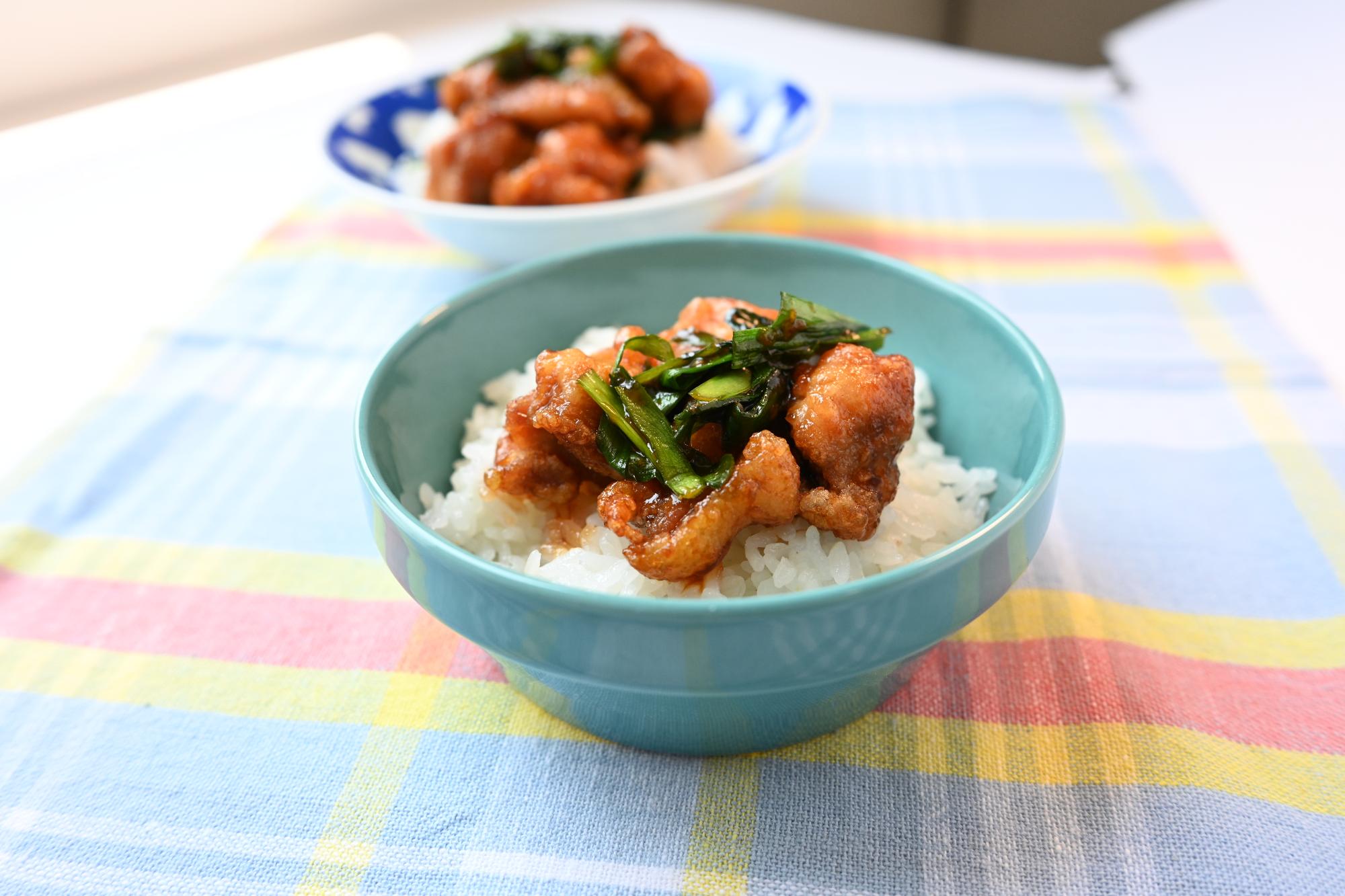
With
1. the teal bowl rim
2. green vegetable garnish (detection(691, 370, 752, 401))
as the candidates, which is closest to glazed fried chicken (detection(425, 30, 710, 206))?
the teal bowl rim

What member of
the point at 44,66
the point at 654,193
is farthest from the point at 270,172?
the point at 654,193

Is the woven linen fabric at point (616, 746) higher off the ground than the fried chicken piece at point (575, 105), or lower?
lower

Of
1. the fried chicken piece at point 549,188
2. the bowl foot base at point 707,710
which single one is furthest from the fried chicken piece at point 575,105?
the bowl foot base at point 707,710

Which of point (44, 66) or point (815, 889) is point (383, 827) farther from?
point (44, 66)

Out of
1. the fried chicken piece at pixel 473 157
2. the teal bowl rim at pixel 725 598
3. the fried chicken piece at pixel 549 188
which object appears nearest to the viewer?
the teal bowl rim at pixel 725 598

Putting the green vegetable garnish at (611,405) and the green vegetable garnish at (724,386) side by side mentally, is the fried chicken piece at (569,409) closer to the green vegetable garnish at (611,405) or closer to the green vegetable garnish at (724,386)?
the green vegetable garnish at (611,405)

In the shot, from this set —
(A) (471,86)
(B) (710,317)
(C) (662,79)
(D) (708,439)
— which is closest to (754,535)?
(D) (708,439)
